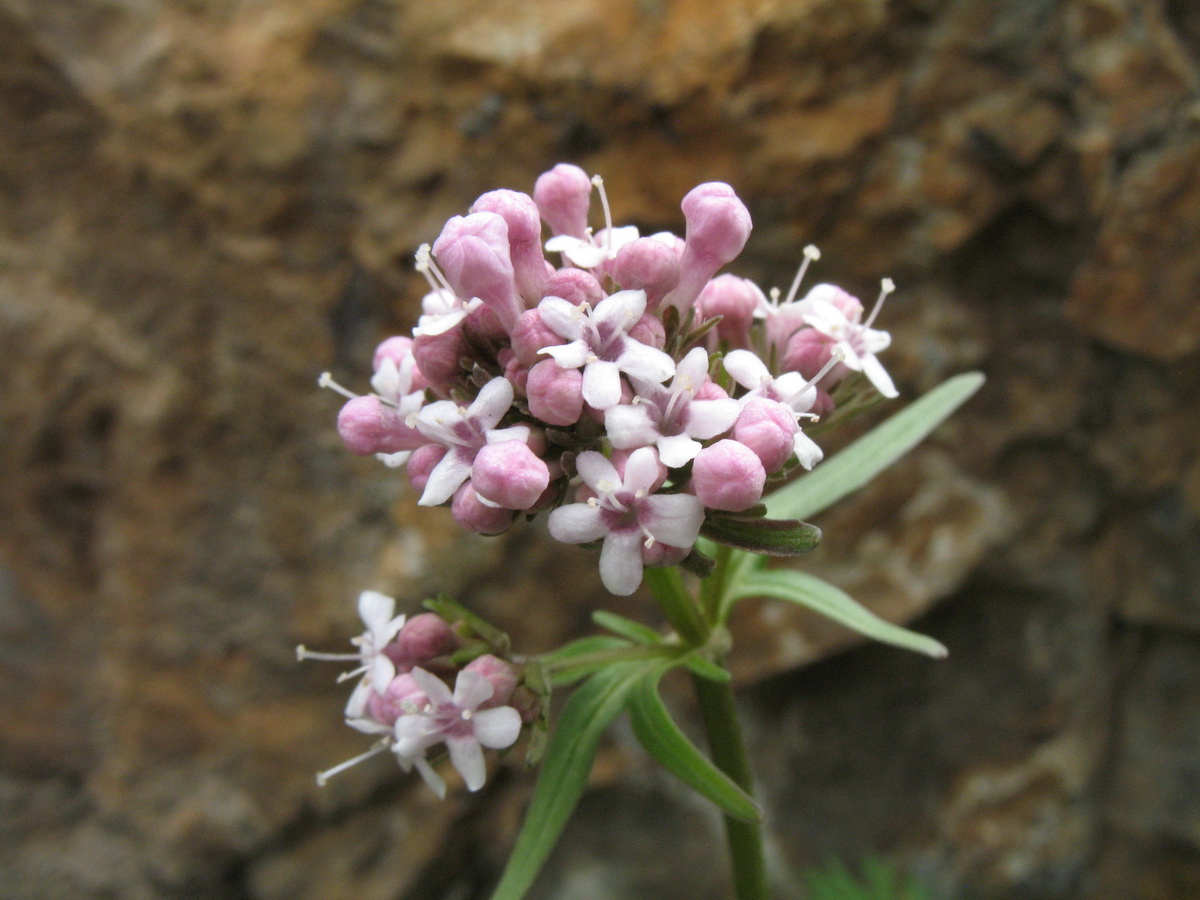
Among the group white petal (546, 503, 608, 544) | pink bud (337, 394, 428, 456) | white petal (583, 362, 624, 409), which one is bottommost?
white petal (546, 503, 608, 544)

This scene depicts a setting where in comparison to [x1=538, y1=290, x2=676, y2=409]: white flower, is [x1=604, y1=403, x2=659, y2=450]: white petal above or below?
below

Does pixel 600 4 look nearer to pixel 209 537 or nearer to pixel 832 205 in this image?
pixel 832 205

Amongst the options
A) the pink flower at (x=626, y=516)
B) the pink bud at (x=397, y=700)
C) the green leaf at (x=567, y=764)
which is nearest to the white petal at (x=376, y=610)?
the pink bud at (x=397, y=700)

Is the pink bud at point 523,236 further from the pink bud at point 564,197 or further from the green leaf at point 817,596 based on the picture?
the green leaf at point 817,596

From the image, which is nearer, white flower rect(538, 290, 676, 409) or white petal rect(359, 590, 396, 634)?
white flower rect(538, 290, 676, 409)

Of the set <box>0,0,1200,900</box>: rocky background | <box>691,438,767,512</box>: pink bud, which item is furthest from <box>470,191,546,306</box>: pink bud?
<box>0,0,1200,900</box>: rocky background

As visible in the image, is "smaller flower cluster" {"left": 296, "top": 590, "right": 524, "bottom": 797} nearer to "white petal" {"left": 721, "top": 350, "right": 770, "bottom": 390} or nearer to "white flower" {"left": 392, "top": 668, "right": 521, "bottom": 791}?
"white flower" {"left": 392, "top": 668, "right": 521, "bottom": 791}

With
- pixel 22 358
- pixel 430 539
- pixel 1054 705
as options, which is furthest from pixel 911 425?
pixel 22 358

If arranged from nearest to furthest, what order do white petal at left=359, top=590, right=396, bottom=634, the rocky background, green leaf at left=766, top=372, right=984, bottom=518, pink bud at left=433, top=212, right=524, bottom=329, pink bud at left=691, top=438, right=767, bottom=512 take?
pink bud at left=691, top=438, right=767, bottom=512, pink bud at left=433, top=212, right=524, bottom=329, white petal at left=359, top=590, right=396, bottom=634, green leaf at left=766, top=372, right=984, bottom=518, the rocky background
